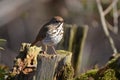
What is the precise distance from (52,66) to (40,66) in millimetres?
132

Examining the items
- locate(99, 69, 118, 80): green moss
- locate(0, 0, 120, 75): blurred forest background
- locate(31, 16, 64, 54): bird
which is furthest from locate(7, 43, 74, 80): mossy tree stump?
locate(0, 0, 120, 75): blurred forest background

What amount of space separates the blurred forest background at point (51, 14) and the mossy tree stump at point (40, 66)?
5.16m

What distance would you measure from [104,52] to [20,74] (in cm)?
715

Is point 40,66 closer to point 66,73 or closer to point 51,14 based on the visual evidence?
point 66,73

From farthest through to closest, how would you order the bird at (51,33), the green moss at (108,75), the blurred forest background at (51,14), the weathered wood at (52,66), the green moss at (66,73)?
the blurred forest background at (51,14) < the bird at (51,33) < the green moss at (108,75) < the green moss at (66,73) < the weathered wood at (52,66)

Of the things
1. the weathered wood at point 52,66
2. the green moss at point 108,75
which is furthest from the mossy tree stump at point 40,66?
the green moss at point 108,75

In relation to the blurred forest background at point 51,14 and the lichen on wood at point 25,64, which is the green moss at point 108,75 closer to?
the lichen on wood at point 25,64

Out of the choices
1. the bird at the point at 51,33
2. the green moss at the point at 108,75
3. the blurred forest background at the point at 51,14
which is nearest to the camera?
the green moss at the point at 108,75

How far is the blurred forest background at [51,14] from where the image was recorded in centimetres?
1230

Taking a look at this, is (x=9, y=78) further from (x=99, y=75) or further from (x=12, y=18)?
(x=12, y=18)

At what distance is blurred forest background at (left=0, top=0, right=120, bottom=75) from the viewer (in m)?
12.3

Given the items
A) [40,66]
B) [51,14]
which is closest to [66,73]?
[40,66]

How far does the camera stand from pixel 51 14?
15.3 m

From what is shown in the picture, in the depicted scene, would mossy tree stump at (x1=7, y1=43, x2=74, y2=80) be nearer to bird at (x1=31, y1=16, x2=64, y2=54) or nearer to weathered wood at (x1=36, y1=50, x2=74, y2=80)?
weathered wood at (x1=36, y1=50, x2=74, y2=80)
